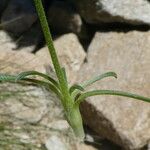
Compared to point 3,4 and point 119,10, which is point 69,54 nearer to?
point 119,10

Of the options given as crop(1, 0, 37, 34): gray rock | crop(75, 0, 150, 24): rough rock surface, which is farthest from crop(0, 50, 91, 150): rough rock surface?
crop(75, 0, 150, 24): rough rock surface

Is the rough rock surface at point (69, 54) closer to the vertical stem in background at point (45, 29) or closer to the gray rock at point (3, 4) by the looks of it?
the gray rock at point (3, 4)

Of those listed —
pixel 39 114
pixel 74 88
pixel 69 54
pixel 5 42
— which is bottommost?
pixel 74 88

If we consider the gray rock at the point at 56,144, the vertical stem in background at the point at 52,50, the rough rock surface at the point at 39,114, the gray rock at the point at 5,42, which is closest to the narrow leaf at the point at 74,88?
the vertical stem in background at the point at 52,50

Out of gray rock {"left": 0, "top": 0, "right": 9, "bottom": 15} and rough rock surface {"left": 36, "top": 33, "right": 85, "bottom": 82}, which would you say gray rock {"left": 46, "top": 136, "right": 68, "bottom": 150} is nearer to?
rough rock surface {"left": 36, "top": 33, "right": 85, "bottom": 82}

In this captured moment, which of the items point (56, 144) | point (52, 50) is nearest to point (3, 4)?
point (56, 144)

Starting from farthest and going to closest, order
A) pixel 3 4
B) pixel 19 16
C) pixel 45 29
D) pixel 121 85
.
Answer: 1. pixel 3 4
2. pixel 19 16
3. pixel 121 85
4. pixel 45 29

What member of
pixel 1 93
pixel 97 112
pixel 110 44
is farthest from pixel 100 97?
pixel 1 93
